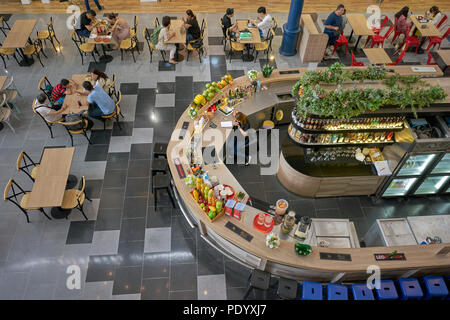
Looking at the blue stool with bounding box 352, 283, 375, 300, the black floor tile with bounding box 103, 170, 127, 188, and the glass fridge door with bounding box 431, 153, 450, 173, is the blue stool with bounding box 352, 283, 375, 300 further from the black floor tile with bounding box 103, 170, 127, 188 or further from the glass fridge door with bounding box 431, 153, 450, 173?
the black floor tile with bounding box 103, 170, 127, 188

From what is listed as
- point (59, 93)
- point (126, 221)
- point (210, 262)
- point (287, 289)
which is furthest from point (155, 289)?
point (59, 93)

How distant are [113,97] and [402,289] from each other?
7624 millimetres

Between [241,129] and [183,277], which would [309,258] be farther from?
→ [241,129]

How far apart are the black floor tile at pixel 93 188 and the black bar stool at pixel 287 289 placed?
4402 millimetres

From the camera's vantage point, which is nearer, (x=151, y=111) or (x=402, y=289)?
(x=402, y=289)

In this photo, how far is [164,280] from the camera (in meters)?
5.92

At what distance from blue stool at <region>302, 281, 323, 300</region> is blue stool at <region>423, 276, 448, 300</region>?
180 cm

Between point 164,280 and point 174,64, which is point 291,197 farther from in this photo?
point 174,64

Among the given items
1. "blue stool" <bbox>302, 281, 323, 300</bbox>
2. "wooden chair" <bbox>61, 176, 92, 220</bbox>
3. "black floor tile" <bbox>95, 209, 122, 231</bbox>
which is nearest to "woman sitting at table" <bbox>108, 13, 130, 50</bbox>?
"wooden chair" <bbox>61, 176, 92, 220</bbox>

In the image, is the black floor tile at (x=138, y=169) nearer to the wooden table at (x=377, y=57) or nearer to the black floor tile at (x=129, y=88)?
the black floor tile at (x=129, y=88)

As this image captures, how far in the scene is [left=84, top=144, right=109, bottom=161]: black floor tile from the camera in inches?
302

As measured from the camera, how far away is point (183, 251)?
629cm

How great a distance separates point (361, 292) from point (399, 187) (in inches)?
111
